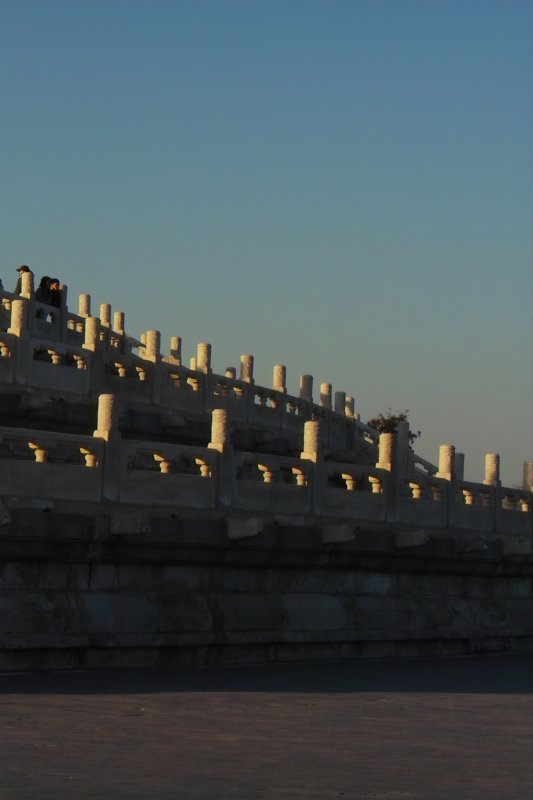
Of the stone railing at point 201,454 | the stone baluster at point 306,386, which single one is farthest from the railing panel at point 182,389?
the stone baluster at point 306,386

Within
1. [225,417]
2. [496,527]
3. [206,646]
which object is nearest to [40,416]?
[225,417]

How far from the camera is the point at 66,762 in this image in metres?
10.6

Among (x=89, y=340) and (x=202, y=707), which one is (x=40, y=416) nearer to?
(x=89, y=340)

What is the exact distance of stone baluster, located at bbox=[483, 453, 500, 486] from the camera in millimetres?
27109

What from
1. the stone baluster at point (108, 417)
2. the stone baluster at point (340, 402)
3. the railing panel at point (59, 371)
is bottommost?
the stone baluster at point (108, 417)

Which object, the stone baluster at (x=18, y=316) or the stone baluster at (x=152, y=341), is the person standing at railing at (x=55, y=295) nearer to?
the stone baluster at (x=152, y=341)

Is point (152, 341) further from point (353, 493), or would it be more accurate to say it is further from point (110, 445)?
point (110, 445)

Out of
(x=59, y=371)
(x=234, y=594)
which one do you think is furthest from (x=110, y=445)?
(x=59, y=371)

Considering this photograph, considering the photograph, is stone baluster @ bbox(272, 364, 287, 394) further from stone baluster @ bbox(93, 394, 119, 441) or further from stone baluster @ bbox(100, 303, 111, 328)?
stone baluster @ bbox(93, 394, 119, 441)

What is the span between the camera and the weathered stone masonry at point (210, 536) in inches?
676

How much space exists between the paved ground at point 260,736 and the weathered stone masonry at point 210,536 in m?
0.79

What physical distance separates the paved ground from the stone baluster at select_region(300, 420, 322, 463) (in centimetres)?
375

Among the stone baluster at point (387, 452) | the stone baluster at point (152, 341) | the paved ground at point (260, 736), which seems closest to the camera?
the paved ground at point (260, 736)

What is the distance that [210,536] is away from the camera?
1886 cm
